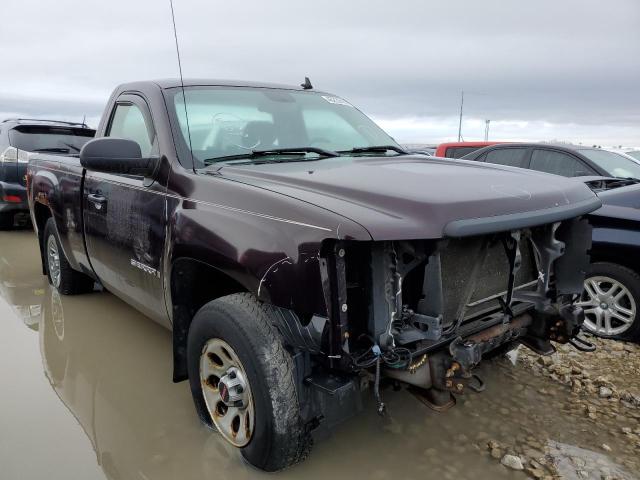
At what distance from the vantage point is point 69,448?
2.71 metres

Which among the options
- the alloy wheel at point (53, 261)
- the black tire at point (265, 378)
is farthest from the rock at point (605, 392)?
the alloy wheel at point (53, 261)

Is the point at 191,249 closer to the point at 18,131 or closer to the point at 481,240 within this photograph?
the point at 481,240

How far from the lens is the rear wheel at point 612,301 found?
4.11 metres

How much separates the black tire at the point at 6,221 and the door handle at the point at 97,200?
5539 mm

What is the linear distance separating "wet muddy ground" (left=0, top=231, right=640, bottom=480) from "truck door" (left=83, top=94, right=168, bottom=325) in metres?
0.53

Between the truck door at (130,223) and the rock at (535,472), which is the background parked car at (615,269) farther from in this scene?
the truck door at (130,223)

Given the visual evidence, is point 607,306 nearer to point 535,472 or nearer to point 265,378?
point 535,472

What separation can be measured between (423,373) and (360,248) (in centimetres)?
60

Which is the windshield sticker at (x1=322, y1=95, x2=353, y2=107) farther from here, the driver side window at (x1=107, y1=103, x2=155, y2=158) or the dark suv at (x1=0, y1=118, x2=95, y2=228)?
the dark suv at (x1=0, y1=118, x2=95, y2=228)

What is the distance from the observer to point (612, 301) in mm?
4211

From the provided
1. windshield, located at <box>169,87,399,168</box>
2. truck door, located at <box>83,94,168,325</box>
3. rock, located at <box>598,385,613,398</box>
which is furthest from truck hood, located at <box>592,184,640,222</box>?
truck door, located at <box>83,94,168,325</box>

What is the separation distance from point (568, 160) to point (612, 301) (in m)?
2.79

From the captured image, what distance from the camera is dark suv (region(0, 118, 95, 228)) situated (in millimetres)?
8055

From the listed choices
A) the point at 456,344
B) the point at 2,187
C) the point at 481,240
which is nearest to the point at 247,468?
the point at 456,344
